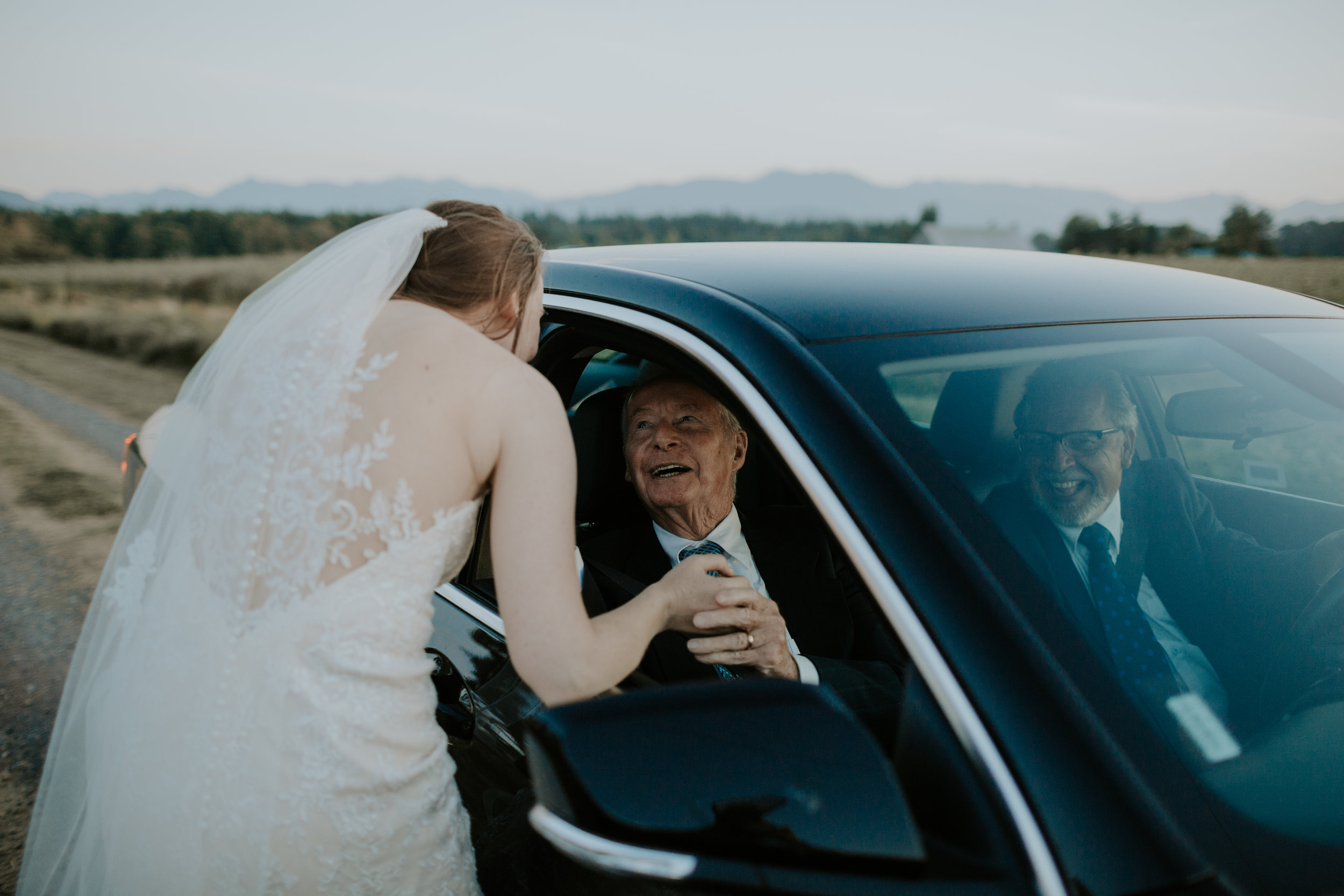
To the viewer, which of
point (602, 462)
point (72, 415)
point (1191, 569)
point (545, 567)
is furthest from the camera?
point (72, 415)

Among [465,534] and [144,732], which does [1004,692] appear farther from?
[144,732]

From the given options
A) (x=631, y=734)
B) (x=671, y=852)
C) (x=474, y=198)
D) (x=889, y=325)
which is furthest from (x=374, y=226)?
(x=671, y=852)

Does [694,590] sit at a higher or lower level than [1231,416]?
lower

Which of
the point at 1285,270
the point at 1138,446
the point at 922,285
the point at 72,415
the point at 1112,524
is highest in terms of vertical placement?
the point at 1285,270

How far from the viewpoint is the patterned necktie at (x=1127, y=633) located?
1095mm

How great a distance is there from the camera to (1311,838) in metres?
0.99

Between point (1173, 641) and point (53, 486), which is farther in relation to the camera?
point (53, 486)

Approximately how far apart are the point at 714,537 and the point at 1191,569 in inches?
44.1

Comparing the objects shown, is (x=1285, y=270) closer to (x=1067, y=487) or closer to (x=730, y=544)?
(x=730, y=544)

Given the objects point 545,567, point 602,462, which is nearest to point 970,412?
point 545,567

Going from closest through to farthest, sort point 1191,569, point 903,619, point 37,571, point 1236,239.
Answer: point 903,619, point 1191,569, point 37,571, point 1236,239

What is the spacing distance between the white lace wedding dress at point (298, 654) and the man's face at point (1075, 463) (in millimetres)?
1007

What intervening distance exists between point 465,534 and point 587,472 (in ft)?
3.30

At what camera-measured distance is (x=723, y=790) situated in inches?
35.4
